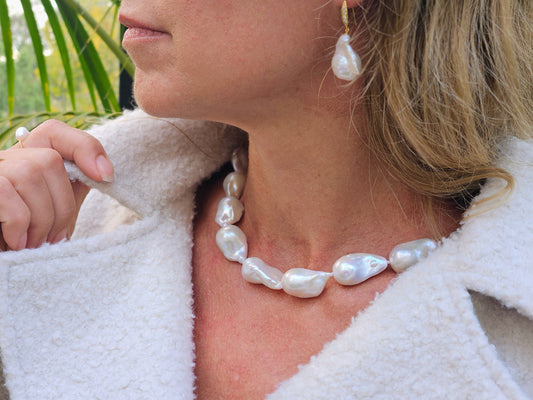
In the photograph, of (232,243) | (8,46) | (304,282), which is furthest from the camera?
(8,46)

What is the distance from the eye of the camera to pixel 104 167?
102 centimetres

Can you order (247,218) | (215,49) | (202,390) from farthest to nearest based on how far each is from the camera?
(247,218) → (202,390) → (215,49)

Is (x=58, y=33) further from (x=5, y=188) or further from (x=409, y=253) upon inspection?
(x=409, y=253)

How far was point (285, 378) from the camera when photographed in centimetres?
91

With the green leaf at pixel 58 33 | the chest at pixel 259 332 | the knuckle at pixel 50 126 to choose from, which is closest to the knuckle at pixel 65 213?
the knuckle at pixel 50 126

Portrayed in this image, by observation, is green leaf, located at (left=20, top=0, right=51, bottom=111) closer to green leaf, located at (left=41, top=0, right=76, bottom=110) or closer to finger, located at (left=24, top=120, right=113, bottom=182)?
green leaf, located at (left=41, top=0, right=76, bottom=110)

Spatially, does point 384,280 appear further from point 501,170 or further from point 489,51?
point 489,51

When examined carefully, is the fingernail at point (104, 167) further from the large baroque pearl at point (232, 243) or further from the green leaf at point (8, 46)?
the green leaf at point (8, 46)

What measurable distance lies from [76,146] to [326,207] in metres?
0.41

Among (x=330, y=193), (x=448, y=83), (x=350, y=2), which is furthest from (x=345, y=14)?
(x=330, y=193)

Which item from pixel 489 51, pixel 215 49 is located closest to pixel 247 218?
pixel 215 49

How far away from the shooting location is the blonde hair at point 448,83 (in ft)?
2.92

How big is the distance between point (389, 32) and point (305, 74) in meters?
0.14

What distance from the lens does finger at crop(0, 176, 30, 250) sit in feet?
2.89
